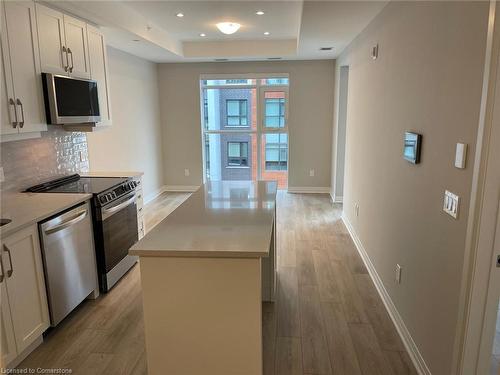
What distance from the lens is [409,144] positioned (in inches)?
94.0

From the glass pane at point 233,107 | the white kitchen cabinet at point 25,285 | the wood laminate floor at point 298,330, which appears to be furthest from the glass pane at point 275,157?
the white kitchen cabinet at point 25,285

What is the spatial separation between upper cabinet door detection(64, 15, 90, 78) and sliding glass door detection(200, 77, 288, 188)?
3615 mm

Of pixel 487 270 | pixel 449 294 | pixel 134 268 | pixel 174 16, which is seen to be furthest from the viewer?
pixel 174 16

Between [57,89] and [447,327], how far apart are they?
314 cm

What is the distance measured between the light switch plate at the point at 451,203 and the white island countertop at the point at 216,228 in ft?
2.99

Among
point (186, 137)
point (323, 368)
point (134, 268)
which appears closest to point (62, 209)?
point (134, 268)

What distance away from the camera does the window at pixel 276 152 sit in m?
7.03

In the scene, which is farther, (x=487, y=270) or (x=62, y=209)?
(x=62, y=209)

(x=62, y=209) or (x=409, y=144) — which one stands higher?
(x=409, y=144)

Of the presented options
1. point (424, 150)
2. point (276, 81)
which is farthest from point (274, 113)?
point (424, 150)

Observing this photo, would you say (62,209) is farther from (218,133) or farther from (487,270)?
(218,133)

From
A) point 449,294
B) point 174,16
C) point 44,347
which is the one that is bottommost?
point 44,347

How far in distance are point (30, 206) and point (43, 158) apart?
891 millimetres

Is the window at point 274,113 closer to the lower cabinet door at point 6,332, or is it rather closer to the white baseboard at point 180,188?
the white baseboard at point 180,188
